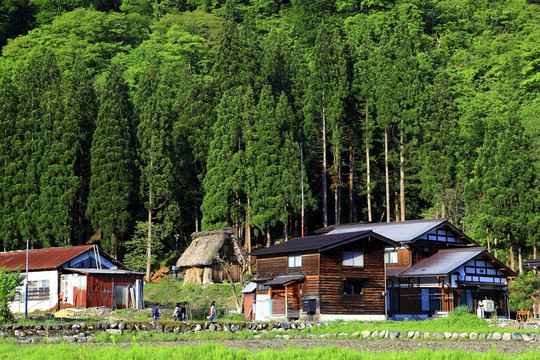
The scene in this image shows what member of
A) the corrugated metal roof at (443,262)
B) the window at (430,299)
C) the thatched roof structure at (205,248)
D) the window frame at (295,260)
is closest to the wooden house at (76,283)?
the thatched roof structure at (205,248)

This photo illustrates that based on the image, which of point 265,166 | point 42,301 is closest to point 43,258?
point 42,301

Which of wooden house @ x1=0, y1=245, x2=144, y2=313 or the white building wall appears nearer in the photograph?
wooden house @ x1=0, y1=245, x2=144, y2=313

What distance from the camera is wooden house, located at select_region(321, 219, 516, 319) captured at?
115 feet

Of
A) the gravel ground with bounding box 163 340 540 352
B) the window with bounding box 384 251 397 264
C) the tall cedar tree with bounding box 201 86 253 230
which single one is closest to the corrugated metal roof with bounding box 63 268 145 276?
the tall cedar tree with bounding box 201 86 253 230

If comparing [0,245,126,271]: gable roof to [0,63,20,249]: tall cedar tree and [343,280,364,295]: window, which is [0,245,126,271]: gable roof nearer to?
[0,63,20,249]: tall cedar tree

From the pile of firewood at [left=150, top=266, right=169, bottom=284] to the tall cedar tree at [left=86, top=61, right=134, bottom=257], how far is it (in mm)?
3422

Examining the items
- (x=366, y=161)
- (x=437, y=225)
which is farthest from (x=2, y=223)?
(x=437, y=225)

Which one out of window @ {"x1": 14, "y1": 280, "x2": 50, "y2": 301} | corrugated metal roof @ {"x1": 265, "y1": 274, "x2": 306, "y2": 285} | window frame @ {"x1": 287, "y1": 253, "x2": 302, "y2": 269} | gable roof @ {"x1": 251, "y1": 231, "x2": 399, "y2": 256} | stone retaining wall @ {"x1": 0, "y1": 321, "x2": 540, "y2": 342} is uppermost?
gable roof @ {"x1": 251, "y1": 231, "x2": 399, "y2": 256}

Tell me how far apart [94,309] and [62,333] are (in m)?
12.0

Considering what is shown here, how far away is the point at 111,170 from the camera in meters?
48.8

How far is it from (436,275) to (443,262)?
189 centimetres

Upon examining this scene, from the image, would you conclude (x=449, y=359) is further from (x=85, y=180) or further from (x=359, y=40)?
(x=359, y=40)

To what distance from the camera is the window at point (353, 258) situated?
109 ft

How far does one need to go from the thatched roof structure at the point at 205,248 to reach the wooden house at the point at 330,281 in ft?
31.3
